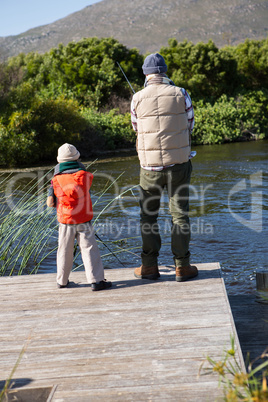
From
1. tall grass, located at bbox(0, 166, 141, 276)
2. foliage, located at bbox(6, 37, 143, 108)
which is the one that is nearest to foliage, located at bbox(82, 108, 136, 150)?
foliage, located at bbox(6, 37, 143, 108)

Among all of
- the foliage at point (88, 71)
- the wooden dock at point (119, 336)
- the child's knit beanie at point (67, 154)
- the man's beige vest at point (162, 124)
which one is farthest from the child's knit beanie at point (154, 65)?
the foliage at point (88, 71)

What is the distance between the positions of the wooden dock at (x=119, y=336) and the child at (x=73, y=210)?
0.62ft

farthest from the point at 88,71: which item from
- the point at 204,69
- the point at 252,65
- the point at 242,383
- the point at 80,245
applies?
the point at 242,383

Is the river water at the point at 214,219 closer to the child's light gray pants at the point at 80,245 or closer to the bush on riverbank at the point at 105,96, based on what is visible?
the child's light gray pants at the point at 80,245

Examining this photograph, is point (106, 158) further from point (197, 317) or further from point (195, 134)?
point (197, 317)

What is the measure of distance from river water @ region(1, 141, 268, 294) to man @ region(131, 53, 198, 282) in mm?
891

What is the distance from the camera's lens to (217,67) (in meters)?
34.3

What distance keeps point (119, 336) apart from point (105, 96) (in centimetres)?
2873

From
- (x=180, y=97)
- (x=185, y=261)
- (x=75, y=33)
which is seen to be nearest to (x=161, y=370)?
(x=185, y=261)

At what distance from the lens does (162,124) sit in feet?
13.0

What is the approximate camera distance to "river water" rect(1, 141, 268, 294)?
7.27m

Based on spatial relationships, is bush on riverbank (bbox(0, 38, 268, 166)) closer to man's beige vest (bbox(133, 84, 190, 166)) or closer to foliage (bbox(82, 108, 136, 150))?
foliage (bbox(82, 108, 136, 150))

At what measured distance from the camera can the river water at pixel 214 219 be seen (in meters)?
7.27

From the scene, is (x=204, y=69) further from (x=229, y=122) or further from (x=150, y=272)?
(x=150, y=272)
